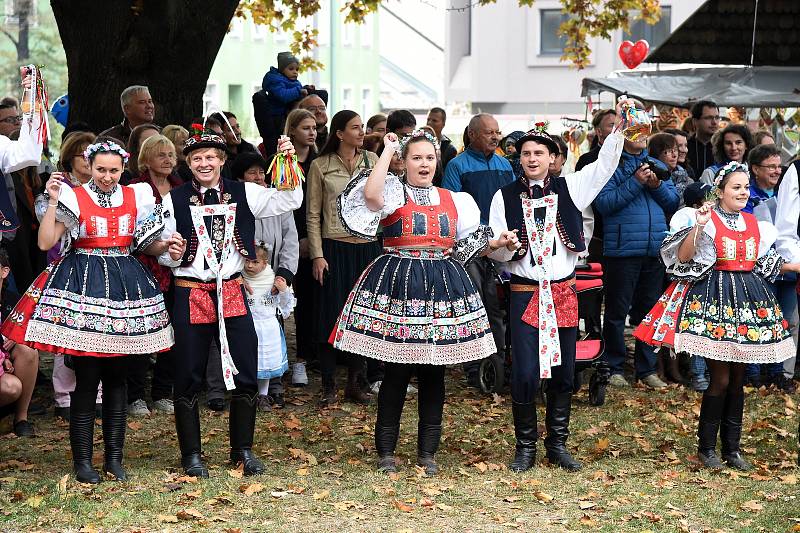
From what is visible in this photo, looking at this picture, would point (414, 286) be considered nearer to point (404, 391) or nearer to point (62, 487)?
point (404, 391)

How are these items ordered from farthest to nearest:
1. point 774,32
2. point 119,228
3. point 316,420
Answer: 1. point 774,32
2. point 316,420
3. point 119,228

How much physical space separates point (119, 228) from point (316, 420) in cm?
238

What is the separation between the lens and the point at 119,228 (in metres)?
6.28

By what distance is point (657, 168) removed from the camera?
8984mm

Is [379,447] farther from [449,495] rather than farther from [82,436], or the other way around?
[82,436]

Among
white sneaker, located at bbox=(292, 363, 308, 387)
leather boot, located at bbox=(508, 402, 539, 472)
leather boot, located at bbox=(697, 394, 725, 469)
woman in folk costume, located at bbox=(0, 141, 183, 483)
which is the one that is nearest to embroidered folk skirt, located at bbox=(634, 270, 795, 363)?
leather boot, located at bbox=(697, 394, 725, 469)

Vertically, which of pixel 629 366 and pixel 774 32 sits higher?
pixel 774 32

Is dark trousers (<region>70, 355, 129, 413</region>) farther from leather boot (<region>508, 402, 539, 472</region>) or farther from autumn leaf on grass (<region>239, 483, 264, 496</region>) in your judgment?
leather boot (<region>508, 402, 539, 472</region>)

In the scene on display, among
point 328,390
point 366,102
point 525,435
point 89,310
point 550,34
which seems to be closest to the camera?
point 89,310

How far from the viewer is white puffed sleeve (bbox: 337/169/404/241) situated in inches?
255

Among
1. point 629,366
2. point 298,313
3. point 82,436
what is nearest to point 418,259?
point 82,436

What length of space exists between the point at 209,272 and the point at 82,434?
106cm

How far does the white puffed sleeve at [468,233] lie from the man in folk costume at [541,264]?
12 centimetres

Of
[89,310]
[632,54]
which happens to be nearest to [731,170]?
[89,310]
